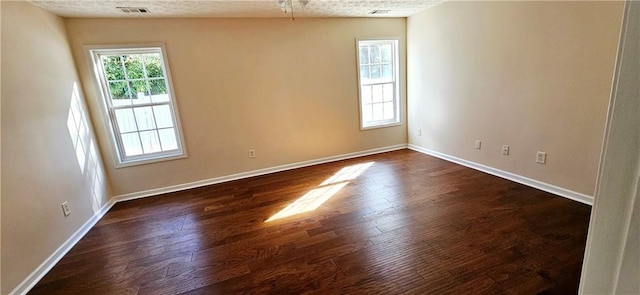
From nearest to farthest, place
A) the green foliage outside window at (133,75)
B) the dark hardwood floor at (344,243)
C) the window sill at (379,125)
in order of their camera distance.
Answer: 1. the dark hardwood floor at (344,243)
2. the green foliage outside window at (133,75)
3. the window sill at (379,125)

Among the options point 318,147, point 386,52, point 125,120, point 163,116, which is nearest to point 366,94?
point 386,52

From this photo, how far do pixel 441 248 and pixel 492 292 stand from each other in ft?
1.52

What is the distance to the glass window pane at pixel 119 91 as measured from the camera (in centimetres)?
330

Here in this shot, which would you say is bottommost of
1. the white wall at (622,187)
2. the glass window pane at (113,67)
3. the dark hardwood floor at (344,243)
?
the dark hardwood floor at (344,243)

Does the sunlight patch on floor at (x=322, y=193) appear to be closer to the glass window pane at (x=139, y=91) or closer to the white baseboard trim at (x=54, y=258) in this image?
the white baseboard trim at (x=54, y=258)

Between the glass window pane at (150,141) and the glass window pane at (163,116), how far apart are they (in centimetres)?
14

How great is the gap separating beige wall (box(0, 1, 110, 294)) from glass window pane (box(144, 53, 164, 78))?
71 cm

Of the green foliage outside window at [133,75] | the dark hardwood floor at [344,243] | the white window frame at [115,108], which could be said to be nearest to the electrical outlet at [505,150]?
the dark hardwood floor at [344,243]

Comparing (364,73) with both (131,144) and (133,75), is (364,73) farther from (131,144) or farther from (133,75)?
(131,144)

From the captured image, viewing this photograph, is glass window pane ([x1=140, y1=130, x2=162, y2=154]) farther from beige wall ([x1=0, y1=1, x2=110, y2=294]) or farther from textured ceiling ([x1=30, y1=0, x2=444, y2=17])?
textured ceiling ([x1=30, y1=0, x2=444, y2=17])

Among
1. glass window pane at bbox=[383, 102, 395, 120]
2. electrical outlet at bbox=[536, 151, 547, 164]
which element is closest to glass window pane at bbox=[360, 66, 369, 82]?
glass window pane at bbox=[383, 102, 395, 120]

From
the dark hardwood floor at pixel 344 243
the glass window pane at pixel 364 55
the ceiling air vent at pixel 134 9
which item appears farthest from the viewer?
the glass window pane at pixel 364 55

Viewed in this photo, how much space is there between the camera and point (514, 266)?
1.81 m

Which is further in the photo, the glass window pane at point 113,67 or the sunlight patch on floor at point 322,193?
the glass window pane at point 113,67
